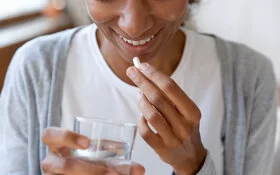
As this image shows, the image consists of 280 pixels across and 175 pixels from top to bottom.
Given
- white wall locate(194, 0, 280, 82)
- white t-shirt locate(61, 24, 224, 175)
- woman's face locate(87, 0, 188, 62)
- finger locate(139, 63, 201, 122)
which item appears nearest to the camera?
finger locate(139, 63, 201, 122)

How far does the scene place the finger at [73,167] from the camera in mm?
645

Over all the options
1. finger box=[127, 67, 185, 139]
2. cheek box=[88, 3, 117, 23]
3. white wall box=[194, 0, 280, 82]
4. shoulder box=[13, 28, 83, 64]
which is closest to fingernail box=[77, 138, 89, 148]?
finger box=[127, 67, 185, 139]

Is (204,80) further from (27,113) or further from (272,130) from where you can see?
(27,113)

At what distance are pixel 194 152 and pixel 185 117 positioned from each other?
0.15 metres

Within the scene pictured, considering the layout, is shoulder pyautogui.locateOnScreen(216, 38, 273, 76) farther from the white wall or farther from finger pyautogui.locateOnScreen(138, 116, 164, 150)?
the white wall

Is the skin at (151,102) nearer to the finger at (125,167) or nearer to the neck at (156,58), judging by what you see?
the finger at (125,167)

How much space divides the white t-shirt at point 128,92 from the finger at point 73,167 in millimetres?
244

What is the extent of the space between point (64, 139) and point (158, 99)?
0.49 feet

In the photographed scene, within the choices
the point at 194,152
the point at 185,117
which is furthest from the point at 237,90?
the point at 185,117

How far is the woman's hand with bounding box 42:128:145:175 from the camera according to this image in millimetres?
647

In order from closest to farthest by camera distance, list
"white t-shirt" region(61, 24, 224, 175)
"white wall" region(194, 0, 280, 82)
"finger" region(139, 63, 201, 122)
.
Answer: "finger" region(139, 63, 201, 122)
"white t-shirt" region(61, 24, 224, 175)
"white wall" region(194, 0, 280, 82)

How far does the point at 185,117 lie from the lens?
65cm

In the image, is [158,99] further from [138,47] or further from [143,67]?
[138,47]

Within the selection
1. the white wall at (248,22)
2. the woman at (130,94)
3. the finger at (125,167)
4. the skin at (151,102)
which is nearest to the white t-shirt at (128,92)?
the woman at (130,94)
